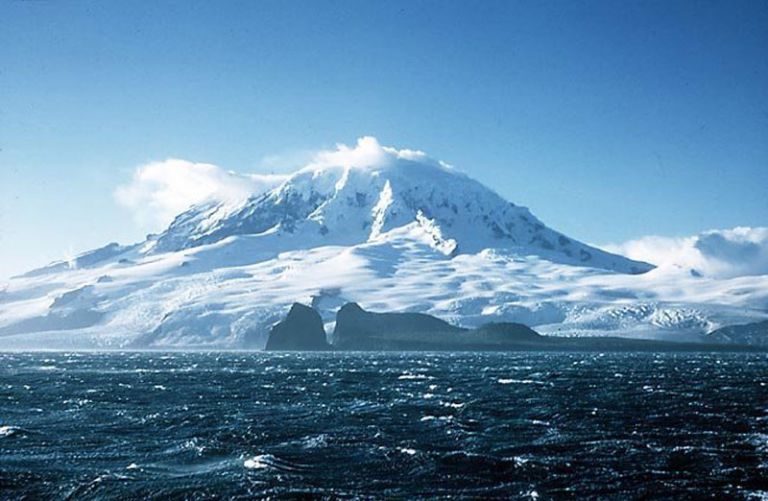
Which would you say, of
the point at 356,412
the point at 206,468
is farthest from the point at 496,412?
the point at 206,468

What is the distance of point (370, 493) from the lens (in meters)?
34.2

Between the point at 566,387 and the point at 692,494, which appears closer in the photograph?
the point at 692,494

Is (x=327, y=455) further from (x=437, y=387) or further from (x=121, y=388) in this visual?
(x=121, y=388)

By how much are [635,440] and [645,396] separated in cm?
3143

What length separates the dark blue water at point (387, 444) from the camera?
35.6 meters

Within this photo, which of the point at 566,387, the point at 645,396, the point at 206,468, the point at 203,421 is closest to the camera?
the point at 206,468

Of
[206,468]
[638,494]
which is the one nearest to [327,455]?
[206,468]

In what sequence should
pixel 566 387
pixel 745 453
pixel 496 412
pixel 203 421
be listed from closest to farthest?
pixel 745 453, pixel 203 421, pixel 496 412, pixel 566 387

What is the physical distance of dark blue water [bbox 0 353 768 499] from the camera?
3562 cm

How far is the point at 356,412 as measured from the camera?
64500 millimetres

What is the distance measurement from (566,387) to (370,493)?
2420 inches

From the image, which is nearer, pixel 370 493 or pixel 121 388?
pixel 370 493

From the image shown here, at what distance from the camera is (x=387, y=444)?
47.1m

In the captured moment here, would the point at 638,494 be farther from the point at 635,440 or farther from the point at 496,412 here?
the point at 496,412
